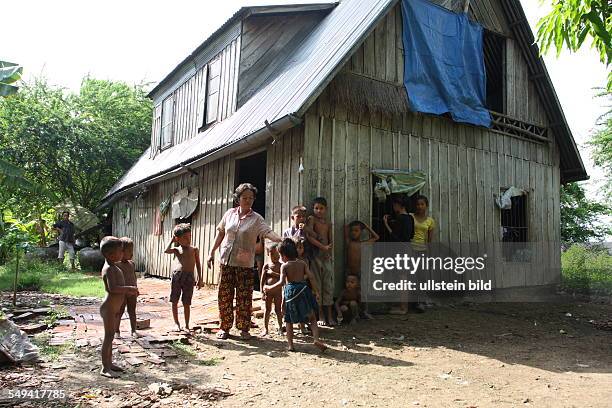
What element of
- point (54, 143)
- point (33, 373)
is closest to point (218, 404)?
point (33, 373)

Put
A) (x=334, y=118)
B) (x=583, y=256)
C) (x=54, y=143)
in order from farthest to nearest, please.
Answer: (x=54, y=143) → (x=583, y=256) → (x=334, y=118)

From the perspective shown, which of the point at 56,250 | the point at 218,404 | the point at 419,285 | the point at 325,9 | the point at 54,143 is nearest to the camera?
the point at 218,404

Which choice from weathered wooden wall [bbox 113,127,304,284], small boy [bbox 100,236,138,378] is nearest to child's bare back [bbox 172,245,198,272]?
small boy [bbox 100,236,138,378]

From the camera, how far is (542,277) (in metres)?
10.6

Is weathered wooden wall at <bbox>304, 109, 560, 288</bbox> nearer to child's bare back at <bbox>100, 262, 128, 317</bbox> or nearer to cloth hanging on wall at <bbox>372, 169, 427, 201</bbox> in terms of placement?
cloth hanging on wall at <bbox>372, 169, 427, 201</bbox>

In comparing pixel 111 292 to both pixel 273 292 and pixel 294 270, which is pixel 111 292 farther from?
pixel 273 292

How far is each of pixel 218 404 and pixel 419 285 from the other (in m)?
5.39

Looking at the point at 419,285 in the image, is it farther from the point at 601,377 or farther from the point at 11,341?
the point at 11,341

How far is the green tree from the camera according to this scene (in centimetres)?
1967

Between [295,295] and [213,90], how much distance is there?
24.1 ft

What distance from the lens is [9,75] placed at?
7.53 meters

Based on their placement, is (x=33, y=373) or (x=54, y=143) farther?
(x=54, y=143)

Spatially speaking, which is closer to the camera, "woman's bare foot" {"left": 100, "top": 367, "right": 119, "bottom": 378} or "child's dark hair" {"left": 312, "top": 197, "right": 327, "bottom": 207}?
"woman's bare foot" {"left": 100, "top": 367, "right": 119, "bottom": 378}

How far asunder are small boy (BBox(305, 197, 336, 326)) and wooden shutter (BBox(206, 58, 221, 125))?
533cm
